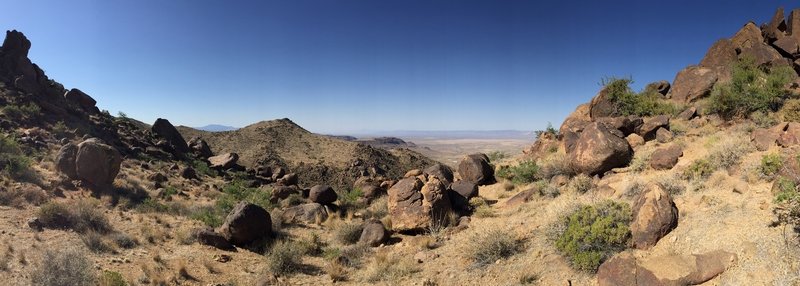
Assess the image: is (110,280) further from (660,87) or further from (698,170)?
(660,87)

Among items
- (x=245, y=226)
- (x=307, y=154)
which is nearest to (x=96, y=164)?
(x=245, y=226)

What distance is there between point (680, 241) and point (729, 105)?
38.4ft

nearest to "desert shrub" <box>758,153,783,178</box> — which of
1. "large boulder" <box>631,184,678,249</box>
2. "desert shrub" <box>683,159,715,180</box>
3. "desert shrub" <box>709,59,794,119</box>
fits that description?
"desert shrub" <box>683,159,715,180</box>

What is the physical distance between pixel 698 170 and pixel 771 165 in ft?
6.12

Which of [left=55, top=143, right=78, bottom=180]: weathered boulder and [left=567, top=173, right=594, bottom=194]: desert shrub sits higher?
[left=55, top=143, right=78, bottom=180]: weathered boulder

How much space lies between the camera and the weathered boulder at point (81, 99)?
38225mm

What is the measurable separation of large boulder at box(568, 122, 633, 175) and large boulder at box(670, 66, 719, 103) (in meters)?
9.43

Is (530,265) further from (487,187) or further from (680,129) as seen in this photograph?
(680,129)

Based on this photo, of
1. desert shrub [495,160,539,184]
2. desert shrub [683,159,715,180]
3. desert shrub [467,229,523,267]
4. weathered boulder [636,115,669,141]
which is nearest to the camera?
desert shrub [467,229,523,267]

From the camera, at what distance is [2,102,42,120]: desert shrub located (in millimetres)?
29172

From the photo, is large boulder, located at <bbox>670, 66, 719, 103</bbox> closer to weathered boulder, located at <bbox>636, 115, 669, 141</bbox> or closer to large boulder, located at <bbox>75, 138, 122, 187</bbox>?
weathered boulder, located at <bbox>636, 115, 669, 141</bbox>

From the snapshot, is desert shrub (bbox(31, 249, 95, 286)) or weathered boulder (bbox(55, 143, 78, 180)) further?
weathered boulder (bbox(55, 143, 78, 180))

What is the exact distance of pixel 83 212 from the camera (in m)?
14.2

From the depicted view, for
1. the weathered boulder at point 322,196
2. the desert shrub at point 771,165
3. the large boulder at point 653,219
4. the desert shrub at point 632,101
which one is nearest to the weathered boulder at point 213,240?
the weathered boulder at point 322,196
